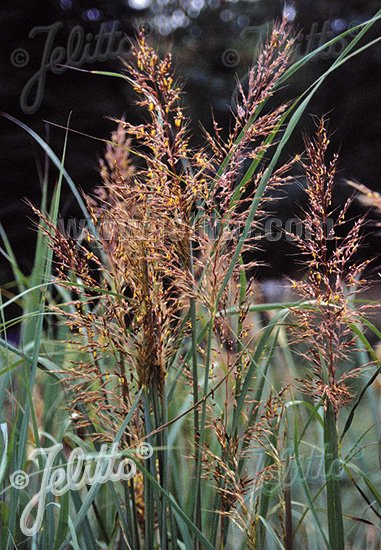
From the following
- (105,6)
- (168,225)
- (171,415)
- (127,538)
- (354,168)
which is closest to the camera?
(168,225)

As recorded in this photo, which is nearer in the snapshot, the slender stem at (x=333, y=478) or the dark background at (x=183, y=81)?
the slender stem at (x=333, y=478)

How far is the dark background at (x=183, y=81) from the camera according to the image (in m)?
5.35

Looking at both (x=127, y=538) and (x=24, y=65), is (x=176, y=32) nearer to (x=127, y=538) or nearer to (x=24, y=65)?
(x=24, y=65)

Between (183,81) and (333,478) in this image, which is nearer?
(333,478)

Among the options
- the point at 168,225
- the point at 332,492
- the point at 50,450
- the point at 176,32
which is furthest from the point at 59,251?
the point at 176,32

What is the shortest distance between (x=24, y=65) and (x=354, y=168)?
2456mm

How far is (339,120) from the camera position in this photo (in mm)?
5422

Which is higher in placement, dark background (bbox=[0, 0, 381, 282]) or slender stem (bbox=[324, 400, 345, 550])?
dark background (bbox=[0, 0, 381, 282])

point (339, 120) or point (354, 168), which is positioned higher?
point (339, 120)

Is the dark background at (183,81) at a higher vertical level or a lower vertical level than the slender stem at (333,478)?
higher

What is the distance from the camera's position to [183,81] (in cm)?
537

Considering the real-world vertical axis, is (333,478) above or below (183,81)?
below

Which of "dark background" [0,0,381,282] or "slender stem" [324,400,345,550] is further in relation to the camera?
"dark background" [0,0,381,282]

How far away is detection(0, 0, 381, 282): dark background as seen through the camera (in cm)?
535
